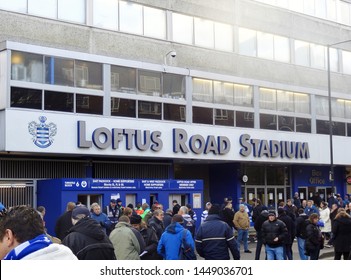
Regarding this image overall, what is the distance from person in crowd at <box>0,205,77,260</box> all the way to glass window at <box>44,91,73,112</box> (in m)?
20.5

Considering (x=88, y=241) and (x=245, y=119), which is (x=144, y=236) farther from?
(x=245, y=119)

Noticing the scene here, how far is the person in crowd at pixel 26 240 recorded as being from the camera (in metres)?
3.92

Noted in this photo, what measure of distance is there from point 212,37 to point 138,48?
198 inches

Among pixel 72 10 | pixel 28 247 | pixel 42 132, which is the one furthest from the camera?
pixel 72 10

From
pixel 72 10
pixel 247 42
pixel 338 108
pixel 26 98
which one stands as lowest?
pixel 26 98

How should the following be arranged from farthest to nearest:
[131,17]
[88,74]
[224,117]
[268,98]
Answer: [268,98] → [224,117] → [131,17] → [88,74]

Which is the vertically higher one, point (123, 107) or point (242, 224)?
point (123, 107)

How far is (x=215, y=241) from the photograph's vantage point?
35.4ft

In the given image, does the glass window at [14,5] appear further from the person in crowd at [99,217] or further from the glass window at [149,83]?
the person in crowd at [99,217]

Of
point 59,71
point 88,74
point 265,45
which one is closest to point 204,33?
point 265,45

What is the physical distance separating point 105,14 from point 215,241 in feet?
60.8

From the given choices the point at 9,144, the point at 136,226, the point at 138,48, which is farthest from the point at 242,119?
the point at 136,226

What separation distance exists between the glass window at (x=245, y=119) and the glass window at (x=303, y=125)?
3.70 metres

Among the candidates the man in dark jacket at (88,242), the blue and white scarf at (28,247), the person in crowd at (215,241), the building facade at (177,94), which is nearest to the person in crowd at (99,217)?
the person in crowd at (215,241)
